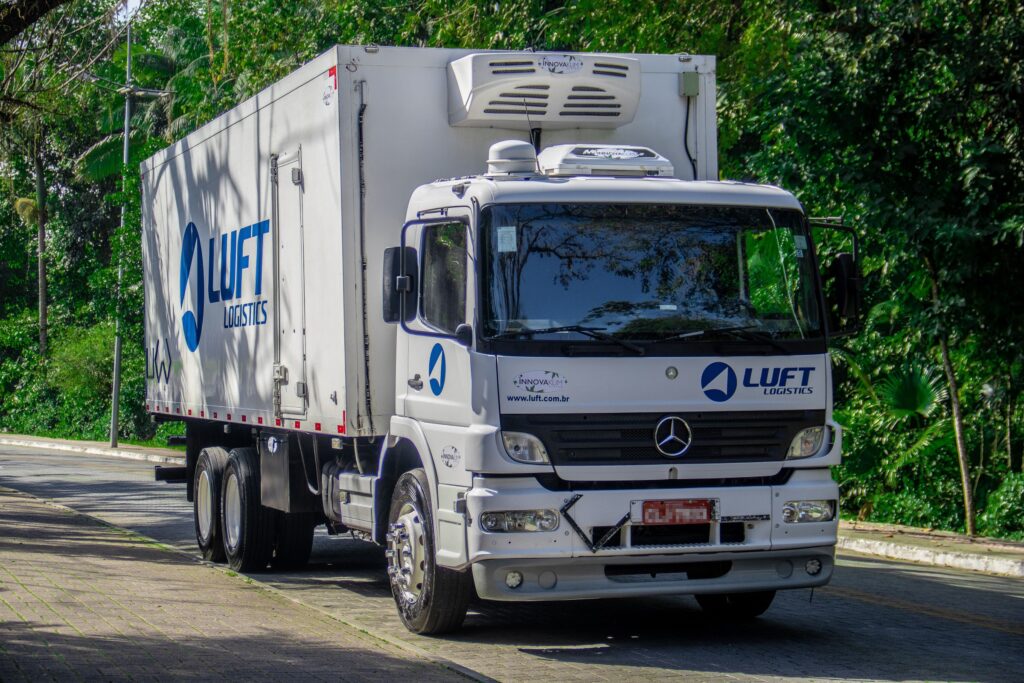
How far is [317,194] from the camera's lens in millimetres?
10156

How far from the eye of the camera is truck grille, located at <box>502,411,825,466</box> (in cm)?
818

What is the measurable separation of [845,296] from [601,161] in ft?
5.63

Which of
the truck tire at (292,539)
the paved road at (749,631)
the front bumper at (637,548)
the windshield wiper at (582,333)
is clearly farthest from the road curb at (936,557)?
the windshield wiper at (582,333)

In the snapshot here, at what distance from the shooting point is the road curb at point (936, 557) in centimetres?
1318

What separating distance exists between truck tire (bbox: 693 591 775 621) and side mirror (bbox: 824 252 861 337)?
1.78 meters

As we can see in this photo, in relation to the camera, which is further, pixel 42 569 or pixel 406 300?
pixel 42 569

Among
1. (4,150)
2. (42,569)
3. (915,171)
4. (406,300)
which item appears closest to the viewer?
(406,300)

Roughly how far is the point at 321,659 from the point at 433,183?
3.02 meters

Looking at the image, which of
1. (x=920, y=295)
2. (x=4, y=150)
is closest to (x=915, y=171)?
(x=920, y=295)

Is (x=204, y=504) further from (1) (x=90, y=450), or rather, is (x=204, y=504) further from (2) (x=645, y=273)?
(1) (x=90, y=450)

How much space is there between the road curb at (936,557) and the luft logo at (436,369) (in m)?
6.75

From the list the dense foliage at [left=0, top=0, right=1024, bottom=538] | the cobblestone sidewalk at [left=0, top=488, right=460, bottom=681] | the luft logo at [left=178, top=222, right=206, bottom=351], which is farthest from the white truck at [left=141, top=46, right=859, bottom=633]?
the dense foliage at [left=0, top=0, right=1024, bottom=538]

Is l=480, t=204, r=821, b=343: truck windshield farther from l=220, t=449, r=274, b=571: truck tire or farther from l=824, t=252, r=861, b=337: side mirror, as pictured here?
l=220, t=449, r=274, b=571: truck tire

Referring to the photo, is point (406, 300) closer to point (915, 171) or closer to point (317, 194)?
point (317, 194)
